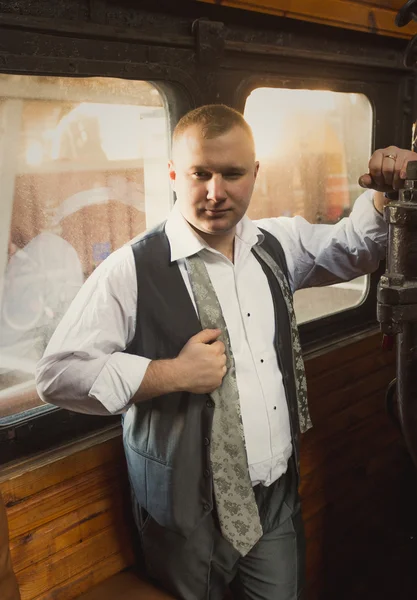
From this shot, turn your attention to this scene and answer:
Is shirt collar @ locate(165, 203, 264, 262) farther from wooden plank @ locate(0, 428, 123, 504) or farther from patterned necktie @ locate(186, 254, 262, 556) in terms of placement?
wooden plank @ locate(0, 428, 123, 504)

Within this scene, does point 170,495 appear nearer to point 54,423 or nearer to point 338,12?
point 54,423

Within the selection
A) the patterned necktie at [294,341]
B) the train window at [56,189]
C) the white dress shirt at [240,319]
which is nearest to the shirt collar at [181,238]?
the white dress shirt at [240,319]

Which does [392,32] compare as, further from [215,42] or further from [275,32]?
[215,42]

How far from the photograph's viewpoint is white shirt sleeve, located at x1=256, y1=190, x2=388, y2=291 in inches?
95.7

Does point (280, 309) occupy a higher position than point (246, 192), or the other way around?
point (246, 192)

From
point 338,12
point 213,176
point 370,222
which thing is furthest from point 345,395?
point 338,12

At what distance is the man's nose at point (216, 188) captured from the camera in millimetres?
2008

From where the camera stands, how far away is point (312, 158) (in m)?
3.36

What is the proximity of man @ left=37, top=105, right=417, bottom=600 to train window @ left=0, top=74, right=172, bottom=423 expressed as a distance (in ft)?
1.10

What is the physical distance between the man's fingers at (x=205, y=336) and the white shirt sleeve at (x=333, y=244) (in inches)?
27.0

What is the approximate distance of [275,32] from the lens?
2.82 meters

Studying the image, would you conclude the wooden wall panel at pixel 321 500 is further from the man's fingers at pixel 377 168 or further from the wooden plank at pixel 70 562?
the man's fingers at pixel 377 168

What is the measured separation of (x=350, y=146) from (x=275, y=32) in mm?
979

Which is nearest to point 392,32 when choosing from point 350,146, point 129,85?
point 350,146
